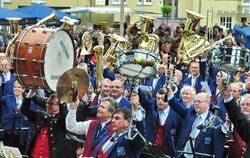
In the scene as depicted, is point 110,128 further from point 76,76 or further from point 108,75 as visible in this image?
point 108,75

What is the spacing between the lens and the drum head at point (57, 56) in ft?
28.7

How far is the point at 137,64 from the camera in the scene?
9.24 m

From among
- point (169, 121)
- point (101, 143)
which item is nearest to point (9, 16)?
point (169, 121)

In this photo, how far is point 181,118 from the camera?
9398 millimetres

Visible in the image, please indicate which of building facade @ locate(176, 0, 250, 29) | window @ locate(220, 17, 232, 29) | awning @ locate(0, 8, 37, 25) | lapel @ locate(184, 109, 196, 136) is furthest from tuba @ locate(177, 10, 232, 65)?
window @ locate(220, 17, 232, 29)

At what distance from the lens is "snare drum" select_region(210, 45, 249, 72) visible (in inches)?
310

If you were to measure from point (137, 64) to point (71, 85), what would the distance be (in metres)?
1.61

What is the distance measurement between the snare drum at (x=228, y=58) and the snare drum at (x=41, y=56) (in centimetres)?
200

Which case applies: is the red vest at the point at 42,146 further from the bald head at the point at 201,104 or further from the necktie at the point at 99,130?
the bald head at the point at 201,104

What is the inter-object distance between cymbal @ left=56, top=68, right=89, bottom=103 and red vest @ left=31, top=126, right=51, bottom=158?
0.75 meters

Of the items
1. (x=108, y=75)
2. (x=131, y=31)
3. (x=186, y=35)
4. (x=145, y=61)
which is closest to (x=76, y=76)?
(x=145, y=61)

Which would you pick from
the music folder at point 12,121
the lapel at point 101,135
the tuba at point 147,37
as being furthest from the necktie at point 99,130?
the tuba at point 147,37

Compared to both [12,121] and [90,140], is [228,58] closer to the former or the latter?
[90,140]

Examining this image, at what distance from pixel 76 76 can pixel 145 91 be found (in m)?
1.87
